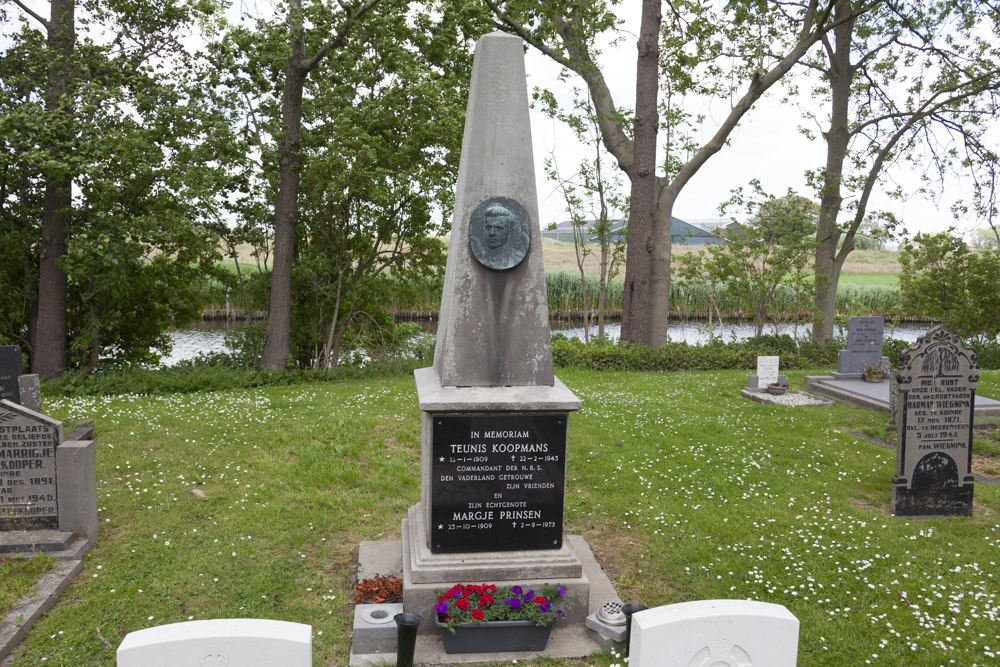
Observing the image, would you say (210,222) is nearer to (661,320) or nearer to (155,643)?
(661,320)

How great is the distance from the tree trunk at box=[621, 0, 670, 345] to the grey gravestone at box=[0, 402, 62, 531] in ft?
43.4

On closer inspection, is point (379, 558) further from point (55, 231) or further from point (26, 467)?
point (55, 231)

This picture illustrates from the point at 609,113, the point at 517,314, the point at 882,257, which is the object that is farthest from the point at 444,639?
the point at 882,257

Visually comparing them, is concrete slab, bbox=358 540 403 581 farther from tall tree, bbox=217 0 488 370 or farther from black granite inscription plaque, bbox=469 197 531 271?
tall tree, bbox=217 0 488 370

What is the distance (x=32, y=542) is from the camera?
5.84m

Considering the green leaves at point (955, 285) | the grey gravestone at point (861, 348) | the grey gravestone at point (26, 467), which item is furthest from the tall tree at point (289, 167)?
A: the green leaves at point (955, 285)

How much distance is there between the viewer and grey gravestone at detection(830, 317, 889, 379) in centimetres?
1412

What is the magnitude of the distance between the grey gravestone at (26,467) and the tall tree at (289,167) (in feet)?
29.4

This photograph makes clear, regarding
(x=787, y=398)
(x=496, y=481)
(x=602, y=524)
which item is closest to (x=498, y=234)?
(x=496, y=481)

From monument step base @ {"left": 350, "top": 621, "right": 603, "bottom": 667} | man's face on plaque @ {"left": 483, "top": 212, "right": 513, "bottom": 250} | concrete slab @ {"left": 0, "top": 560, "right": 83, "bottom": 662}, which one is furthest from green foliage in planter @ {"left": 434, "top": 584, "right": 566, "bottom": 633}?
concrete slab @ {"left": 0, "top": 560, "right": 83, "bottom": 662}

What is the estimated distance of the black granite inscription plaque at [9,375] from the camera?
911 cm

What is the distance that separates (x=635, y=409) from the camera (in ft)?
37.9

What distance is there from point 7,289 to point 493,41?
44.8 ft

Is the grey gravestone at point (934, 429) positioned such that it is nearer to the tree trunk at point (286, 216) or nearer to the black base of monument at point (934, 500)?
the black base of monument at point (934, 500)
